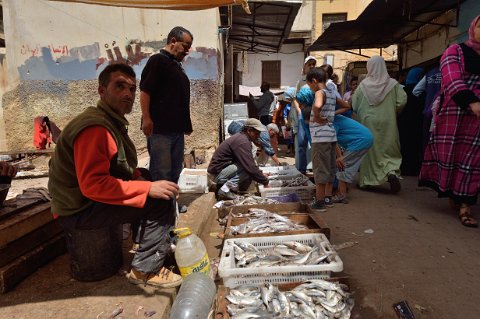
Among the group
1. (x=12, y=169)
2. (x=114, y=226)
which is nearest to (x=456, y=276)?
(x=114, y=226)

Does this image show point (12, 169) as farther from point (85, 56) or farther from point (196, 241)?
point (85, 56)

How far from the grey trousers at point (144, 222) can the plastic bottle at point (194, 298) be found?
30cm

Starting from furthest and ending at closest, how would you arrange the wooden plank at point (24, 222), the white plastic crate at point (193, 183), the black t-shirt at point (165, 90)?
the white plastic crate at point (193, 183)
the black t-shirt at point (165, 90)
the wooden plank at point (24, 222)

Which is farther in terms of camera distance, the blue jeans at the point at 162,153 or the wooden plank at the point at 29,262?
the blue jeans at the point at 162,153

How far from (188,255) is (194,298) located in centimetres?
36

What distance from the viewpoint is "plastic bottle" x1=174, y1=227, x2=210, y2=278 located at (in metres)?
2.46

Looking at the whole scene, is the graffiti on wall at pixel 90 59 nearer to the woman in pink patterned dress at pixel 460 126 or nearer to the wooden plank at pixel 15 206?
the woman in pink patterned dress at pixel 460 126

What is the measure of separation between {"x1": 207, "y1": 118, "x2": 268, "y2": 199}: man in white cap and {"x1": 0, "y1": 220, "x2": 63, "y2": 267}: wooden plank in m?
2.80

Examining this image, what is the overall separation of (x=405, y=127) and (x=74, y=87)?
7198mm

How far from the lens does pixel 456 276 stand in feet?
9.44

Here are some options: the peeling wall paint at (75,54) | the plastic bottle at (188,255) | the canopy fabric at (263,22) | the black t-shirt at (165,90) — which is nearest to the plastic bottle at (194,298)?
the plastic bottle at (188,255)

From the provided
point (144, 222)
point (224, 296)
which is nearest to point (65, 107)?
point (144, 222)

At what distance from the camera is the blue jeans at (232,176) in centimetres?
538

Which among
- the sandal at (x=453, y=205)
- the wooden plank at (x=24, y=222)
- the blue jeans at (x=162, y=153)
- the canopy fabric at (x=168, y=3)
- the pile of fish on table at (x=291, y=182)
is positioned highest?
the canopy fabric at (x=168, y=3)
